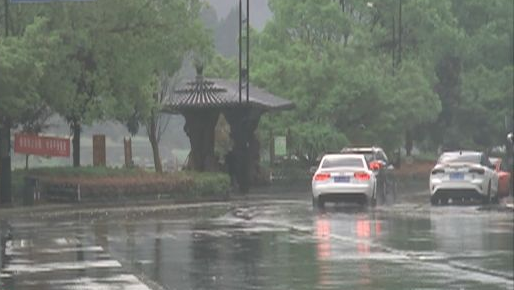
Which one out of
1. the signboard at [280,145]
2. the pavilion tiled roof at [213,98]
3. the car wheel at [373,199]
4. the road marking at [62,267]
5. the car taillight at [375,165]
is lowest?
the road marking at [62,267]

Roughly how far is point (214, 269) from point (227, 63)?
55643mm

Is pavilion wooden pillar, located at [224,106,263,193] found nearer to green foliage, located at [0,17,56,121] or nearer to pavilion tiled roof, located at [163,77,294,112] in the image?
pavilion tiled roof, located at [163,77,294,112]

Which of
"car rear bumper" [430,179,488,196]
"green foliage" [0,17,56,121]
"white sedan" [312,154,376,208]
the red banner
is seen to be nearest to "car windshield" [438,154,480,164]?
"car rear bumper" [430,179,488,196]

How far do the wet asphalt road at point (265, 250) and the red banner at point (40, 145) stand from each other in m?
7.51

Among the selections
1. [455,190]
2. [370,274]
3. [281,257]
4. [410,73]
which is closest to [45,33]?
[455,190]

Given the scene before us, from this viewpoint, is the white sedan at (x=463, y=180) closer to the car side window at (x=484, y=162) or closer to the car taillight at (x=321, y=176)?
the car side window at (x=484, y=162)

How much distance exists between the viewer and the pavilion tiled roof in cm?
5128

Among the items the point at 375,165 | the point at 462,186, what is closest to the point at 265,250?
the point at 462,186

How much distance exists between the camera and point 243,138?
52906 mm

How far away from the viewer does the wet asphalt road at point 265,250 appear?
15.3m

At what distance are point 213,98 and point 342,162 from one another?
17788 mm

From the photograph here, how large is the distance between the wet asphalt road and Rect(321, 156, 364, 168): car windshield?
2.46 metres

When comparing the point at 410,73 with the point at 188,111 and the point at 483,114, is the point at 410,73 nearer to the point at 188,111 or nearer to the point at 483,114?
the point at 483,114

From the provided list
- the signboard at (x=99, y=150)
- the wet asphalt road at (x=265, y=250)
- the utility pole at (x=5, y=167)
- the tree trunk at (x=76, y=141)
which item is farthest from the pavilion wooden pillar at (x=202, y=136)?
the wet asphalt road at (x=265, y=250)
